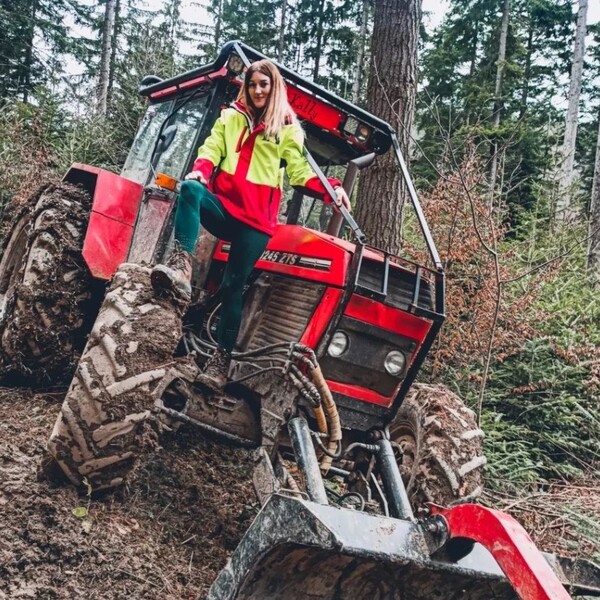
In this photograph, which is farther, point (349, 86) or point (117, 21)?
point (349, 86)

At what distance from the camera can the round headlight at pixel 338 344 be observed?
10.5ft

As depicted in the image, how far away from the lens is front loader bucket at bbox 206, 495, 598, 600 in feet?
6.63

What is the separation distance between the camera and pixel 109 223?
4.31m

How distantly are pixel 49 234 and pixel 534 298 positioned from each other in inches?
178

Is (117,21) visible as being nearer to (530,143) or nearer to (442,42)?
(442,42)

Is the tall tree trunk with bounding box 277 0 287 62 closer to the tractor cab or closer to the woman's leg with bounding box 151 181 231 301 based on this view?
the tractor cab

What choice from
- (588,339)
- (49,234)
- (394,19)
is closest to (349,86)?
(394,19)

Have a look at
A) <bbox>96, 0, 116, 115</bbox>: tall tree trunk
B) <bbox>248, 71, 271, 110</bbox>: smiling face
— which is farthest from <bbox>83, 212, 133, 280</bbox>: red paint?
<bbox>96, 0, 116, 115</bbox>: tall tree trunk

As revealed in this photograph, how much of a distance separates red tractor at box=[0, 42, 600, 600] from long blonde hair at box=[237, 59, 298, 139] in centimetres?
38

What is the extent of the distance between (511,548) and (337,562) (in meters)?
0.62

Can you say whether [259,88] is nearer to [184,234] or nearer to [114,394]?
[184,234]

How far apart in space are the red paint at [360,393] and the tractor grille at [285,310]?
33cm

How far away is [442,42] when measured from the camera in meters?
23.9

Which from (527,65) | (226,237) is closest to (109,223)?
(226,237)
